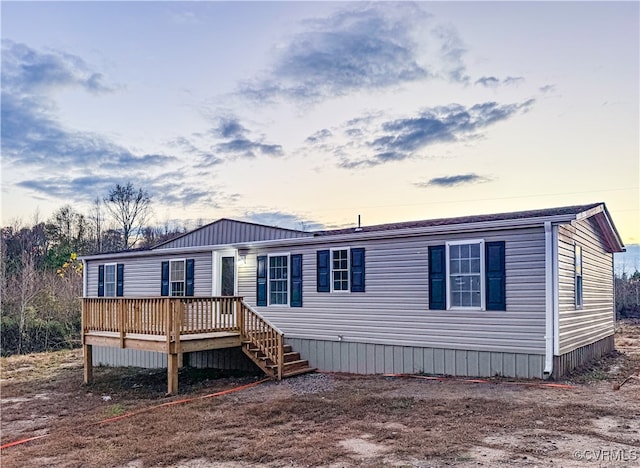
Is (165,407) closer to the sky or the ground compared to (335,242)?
closer to the ground

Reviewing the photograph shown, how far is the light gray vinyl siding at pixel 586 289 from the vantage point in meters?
9.44

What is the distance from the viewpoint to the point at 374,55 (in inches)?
527

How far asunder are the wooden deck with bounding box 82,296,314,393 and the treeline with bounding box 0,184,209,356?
926cm

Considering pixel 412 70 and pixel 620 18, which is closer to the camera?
pixel 620 18

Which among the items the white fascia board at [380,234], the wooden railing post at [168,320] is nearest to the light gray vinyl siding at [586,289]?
the white fascia board at [380,234]

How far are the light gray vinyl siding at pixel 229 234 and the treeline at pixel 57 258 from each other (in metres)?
8.94

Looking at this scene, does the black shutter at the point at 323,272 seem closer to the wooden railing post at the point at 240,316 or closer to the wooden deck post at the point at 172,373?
the wooden railing post at the point at 240,316

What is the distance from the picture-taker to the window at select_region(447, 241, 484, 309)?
9.54 m

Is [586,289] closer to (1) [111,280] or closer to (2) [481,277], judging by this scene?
(2) [481,277]

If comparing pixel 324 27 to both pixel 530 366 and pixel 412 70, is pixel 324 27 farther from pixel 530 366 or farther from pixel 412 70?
pixel 530 366

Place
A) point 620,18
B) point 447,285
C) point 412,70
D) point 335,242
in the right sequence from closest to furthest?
point 447,285 < point 620,18 < point 335,242 < point 412,70

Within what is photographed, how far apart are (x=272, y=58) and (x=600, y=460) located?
40.0ft

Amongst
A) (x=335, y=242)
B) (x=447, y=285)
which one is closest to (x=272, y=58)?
(x=335, y=242)

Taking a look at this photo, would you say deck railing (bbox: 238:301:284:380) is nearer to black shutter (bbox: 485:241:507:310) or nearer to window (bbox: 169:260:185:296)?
window (bbox: 169:260:185:296)
